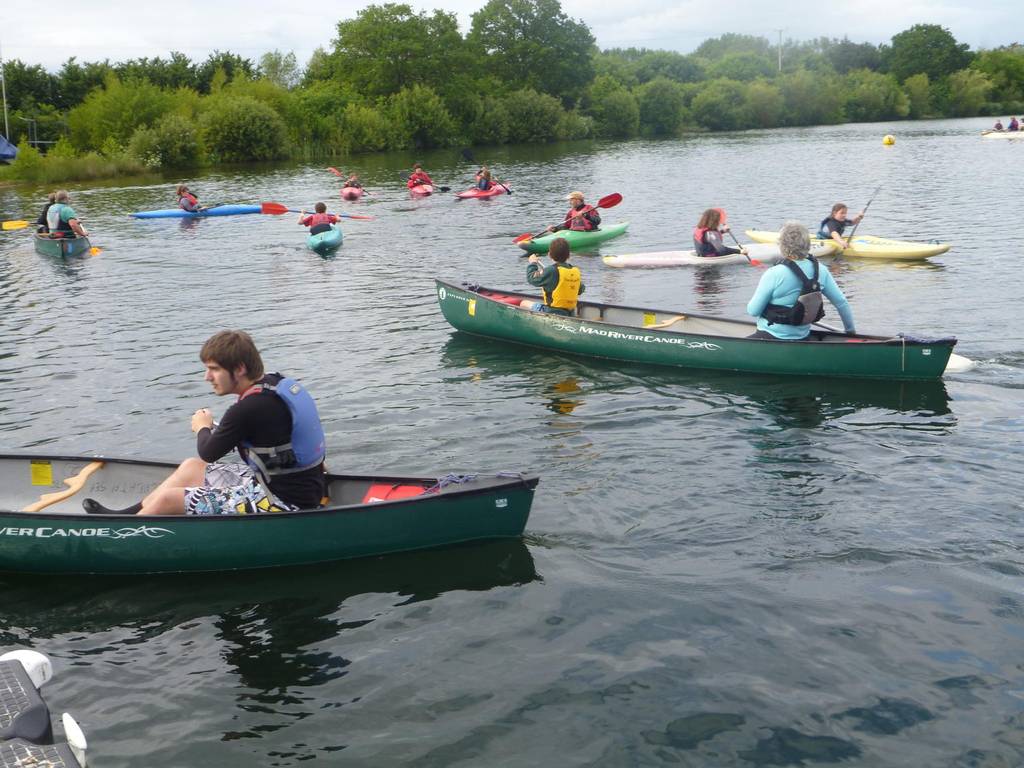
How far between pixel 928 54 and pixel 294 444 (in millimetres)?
112504

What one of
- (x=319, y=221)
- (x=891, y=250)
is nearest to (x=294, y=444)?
(x=891, y=250)

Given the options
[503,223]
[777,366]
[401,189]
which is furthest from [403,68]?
[777,366]

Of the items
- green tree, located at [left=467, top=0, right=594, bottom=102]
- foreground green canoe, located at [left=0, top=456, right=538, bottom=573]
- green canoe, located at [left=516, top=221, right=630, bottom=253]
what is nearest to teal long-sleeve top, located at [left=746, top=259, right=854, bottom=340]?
foreground green canoe, located at [left=0, top=456, right=538, bottom=573]

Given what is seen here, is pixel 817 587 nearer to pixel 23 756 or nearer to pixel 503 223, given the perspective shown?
pixel 23 756

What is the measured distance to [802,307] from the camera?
11.2 m

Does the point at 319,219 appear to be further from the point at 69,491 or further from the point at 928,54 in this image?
the point at 928,54

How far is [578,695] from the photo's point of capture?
19.3ft

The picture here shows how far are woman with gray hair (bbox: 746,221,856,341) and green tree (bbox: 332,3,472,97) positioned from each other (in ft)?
205

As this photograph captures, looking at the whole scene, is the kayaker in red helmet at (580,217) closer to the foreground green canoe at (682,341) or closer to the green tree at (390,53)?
the foreground green canoe at (682,341)

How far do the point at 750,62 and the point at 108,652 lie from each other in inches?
4516

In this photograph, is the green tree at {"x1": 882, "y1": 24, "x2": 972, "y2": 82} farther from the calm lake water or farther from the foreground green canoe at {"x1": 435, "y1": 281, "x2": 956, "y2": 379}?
the foreground green canoe at {"x1": 435, "y1": 281, "x2": 956, "y2": 379}

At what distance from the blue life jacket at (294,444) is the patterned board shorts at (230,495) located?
145mm

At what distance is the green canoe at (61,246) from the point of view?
A: 22219 millimetres

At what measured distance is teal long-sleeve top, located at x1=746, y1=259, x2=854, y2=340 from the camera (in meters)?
11.0
